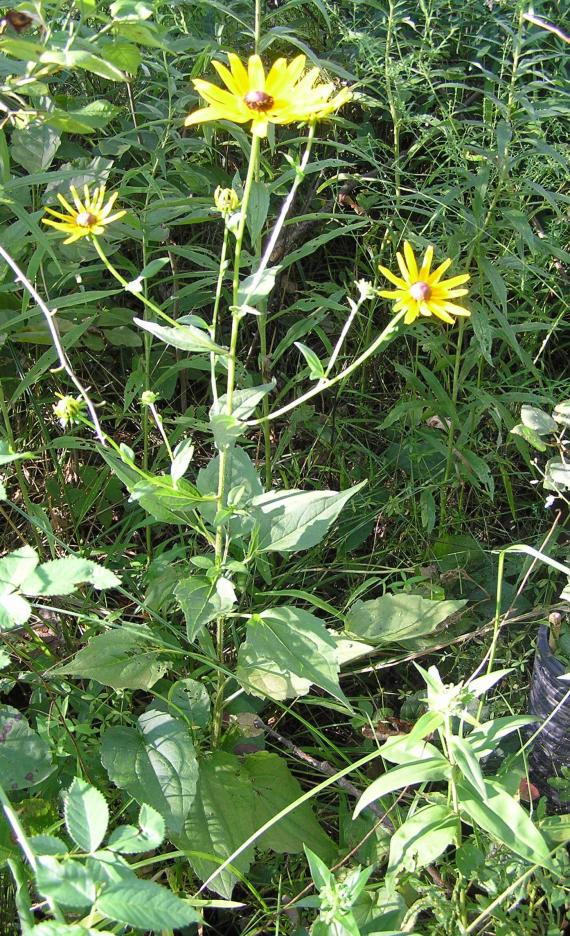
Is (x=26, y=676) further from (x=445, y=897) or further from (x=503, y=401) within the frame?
(x=503, y=401)

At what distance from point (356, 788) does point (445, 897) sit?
257 millimetres

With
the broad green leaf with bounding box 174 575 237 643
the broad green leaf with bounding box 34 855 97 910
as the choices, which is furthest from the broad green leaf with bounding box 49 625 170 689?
the broad green leaf with bounding box 34 855 97 910

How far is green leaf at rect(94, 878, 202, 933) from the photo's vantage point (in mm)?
676

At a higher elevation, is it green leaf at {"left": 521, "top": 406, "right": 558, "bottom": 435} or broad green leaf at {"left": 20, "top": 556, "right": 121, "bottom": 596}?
broad green leaf at {"left": 20, "top": 556, "right": 121, "bottom": 596}

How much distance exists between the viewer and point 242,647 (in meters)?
1.14

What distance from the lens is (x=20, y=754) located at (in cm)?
110

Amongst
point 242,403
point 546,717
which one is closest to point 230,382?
point 242,403

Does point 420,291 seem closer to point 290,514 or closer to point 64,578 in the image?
point 290,514

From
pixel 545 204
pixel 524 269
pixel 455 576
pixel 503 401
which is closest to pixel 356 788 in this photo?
pixel 455 576

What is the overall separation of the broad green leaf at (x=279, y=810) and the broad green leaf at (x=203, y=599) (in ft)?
1.05

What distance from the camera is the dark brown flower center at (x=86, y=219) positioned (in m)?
1.03

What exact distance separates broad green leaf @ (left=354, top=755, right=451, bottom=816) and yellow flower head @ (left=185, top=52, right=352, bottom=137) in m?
0.73

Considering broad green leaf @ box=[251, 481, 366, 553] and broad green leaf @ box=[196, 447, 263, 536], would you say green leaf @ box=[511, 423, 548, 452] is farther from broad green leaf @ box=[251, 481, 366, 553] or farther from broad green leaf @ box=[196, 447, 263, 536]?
broad green leaf @ box=[196, 447, 263, 536]

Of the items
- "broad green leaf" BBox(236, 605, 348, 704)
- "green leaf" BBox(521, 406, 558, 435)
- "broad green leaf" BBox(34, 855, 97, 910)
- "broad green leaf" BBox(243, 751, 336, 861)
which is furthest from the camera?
"green leaf" BBox(521, 406, 558, 435)
